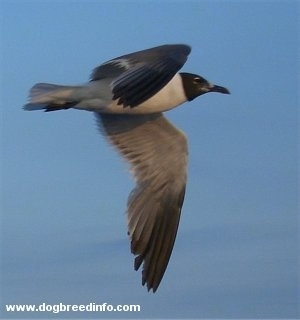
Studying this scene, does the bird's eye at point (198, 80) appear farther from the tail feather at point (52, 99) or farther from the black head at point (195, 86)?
the tail feather at point (52, 99)

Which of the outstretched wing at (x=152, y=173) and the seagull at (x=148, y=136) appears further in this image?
the outstretched wing at (x=152, y=173)

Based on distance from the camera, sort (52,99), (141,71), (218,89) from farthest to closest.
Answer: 1. (218,89)
2. (52,99)
3. (141,71)

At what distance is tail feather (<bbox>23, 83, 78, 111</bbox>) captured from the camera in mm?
2365

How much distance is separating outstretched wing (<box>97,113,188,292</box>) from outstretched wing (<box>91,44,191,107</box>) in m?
0.22

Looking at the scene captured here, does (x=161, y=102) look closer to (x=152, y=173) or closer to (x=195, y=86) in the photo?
(x=195, y=86)

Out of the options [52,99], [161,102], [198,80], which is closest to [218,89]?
[198,80]

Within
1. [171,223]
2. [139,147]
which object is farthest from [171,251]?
[139,147]

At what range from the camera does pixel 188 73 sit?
2.55m

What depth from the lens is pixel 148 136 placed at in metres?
2.61

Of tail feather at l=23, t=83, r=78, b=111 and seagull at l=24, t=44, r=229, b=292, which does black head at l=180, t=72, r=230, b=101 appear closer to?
seagull at l=24, t=44, r=229, b=292

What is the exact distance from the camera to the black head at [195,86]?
253cm

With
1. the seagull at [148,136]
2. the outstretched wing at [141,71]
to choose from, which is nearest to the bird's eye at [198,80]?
the seagull at [148,136]

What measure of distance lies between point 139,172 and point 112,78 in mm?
330

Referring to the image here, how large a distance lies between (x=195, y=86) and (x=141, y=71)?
41 centimetres
